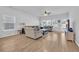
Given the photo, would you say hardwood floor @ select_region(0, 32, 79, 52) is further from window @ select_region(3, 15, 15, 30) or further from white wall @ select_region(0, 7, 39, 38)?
window @ select_region(3, 15, 15, 30)

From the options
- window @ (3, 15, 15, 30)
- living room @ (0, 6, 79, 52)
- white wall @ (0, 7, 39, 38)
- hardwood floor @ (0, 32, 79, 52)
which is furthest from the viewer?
window @ (3, 15, 15, 30)

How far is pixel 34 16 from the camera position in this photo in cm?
910

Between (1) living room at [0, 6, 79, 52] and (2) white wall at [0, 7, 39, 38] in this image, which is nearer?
(1) living room at [0, 6, 79, 52]

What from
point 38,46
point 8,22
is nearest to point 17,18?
point 8,22

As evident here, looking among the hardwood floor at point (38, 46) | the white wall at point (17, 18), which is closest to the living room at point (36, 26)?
the white wall at point (17, 18)

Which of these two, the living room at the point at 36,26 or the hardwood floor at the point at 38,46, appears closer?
the hardwood floor at the point at 38,46

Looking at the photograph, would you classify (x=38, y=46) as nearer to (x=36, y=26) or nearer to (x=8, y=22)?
(x=36, y=26)

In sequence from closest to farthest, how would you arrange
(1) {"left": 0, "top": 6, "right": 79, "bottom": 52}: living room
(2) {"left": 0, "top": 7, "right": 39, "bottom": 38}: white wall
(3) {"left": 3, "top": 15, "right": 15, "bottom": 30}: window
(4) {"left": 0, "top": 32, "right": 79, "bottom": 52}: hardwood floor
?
(4) {"left": 0, "top": 32, "right": 79, "bottom": 52}: hardwood floor, (1) {"left": 0, "top": 6, "right": 79, "bottom": 52}: living room, (2) {"left": 0, "top": 7, "right": 39, "bottom": 38}: white wall, (3) {"left": 3, "top": 15, "right": 15, "bottom": 30}: window

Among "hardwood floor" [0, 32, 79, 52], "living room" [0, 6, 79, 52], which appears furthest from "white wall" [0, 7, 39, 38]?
"hardwood floor" [0, 32, 79, 52]

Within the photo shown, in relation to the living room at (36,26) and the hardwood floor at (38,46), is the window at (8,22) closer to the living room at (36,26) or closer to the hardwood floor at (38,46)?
the living room at (36,26)
